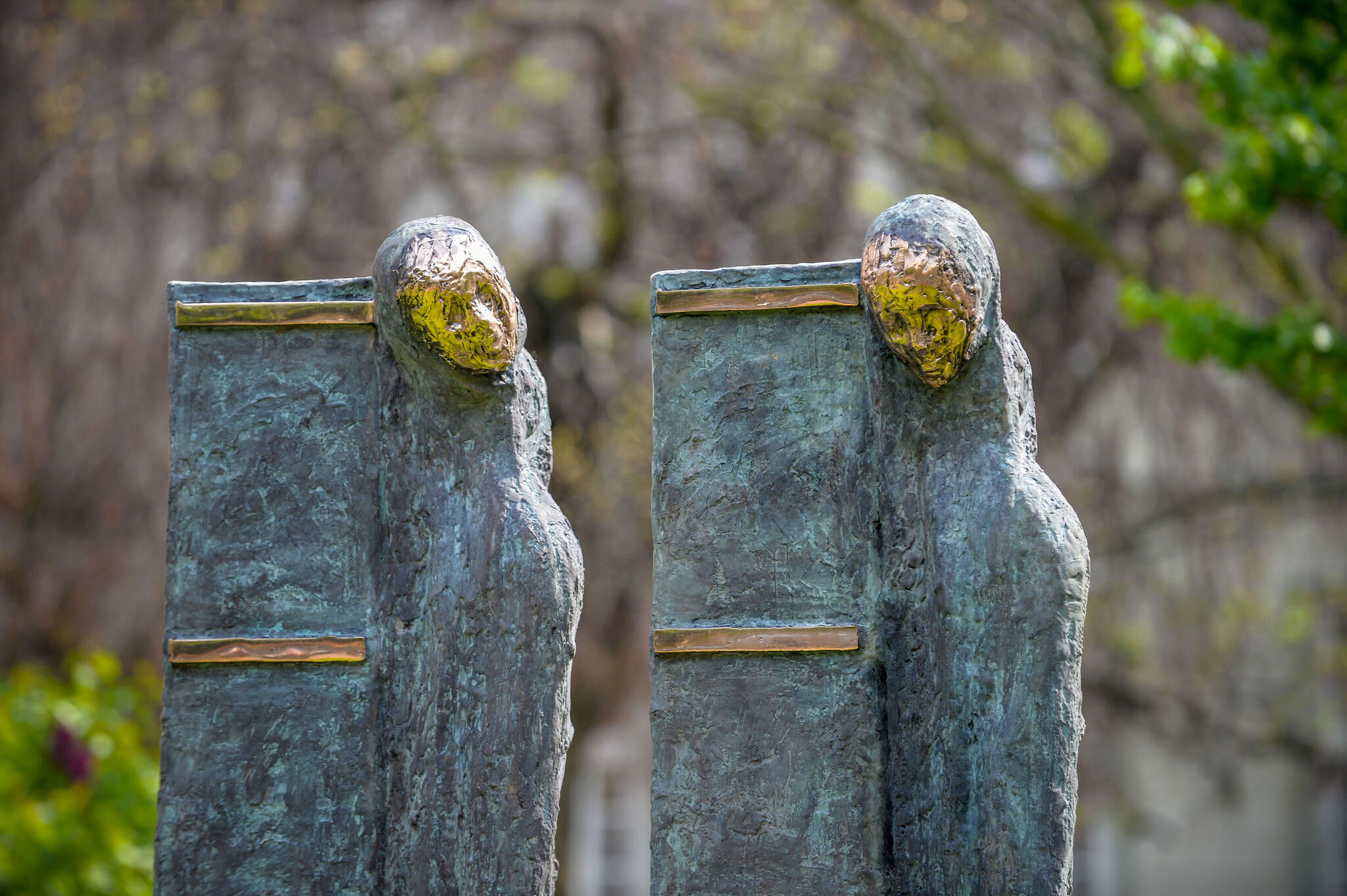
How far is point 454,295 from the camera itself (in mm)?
2982

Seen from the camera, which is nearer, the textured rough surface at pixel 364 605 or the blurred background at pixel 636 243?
the textured rough surface at pixel 364 605

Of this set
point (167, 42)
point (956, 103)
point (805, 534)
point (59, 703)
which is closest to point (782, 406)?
point (805, 534)

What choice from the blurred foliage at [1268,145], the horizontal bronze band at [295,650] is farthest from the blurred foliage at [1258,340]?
the horizontal bronze band at [295,650]

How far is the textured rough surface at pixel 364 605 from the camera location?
301 cm

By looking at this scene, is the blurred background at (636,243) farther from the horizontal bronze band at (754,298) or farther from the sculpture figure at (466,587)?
the horizontal bronze band at (754,298)

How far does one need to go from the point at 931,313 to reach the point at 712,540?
0.64 m

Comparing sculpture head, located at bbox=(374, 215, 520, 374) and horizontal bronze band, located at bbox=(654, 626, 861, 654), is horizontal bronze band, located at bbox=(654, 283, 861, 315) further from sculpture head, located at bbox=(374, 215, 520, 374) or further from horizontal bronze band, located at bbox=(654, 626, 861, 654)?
horizontal bronze band, located at bbox=(654, 626, 861, 654)

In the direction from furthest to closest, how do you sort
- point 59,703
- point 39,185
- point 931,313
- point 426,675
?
point 39,185, point 59,703, point 426,675, point 931,313

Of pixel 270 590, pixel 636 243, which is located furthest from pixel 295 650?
pixel 636 243

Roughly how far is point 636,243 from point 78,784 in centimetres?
388

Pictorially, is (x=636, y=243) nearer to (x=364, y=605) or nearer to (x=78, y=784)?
(x=78, y=784)

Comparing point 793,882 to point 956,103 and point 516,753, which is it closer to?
point 516,753

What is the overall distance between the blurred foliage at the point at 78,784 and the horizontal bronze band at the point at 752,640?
2.62 meters

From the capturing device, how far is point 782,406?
309cm
